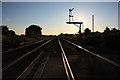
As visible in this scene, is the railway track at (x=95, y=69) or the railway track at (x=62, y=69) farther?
the railway track at (x=62, y=69)

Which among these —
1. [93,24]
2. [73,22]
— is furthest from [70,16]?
[93,24]

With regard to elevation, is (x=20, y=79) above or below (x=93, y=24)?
below

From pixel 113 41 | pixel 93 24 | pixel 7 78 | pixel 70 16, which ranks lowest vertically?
pixel 7 78

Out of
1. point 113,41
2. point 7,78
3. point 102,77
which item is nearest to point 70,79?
point 102,77

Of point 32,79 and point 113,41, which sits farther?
point 113,41

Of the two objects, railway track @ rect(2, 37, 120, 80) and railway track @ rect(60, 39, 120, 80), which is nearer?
railway track @ rect(60, 39, 120, 80)

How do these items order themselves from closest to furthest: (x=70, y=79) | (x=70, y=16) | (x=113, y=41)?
1. (x=70, y=79)
2. (x=113, y=41)
3. (x=70, y=16)

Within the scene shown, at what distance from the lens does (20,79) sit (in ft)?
18.4

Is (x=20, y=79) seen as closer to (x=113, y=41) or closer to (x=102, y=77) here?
(x=102, y=77)

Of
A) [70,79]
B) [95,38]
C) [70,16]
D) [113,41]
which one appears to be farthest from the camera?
[70,16]

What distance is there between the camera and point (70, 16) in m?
45.5

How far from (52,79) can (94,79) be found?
174 centimetres

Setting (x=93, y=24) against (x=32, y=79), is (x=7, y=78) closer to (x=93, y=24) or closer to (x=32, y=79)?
(x=32, y=79)

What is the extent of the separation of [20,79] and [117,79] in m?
3.99
